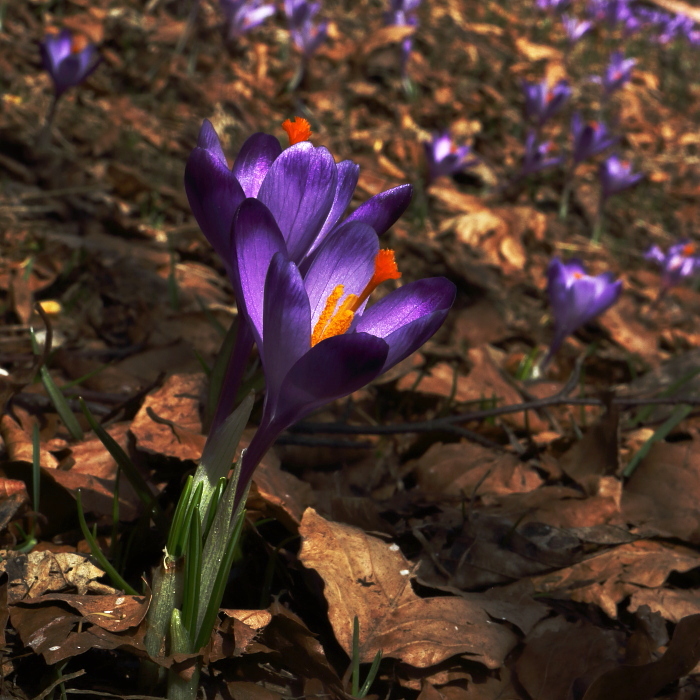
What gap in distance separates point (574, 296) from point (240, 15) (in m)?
2.92

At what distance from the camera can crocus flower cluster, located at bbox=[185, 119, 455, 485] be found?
0.81m

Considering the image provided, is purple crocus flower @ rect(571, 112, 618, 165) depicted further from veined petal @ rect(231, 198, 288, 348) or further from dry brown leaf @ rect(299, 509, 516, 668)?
veined petal @ rect(231, 198, 288, 348)

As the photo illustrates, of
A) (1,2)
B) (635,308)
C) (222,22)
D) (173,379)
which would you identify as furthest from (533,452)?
(222,22)

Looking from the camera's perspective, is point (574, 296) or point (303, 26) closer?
point (574, 296)

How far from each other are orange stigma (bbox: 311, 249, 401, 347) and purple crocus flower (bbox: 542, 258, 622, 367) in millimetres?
1799

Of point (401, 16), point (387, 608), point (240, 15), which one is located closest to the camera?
point (387, 608)

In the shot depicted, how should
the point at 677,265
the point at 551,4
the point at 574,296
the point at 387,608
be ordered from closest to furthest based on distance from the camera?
1. the point at 387,608
2. the point at 574,296
3. the point at 677,265
4. the point at 551,4

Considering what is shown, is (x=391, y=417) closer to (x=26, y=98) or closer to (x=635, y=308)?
(x=635, y=308)

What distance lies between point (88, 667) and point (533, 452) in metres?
1.18

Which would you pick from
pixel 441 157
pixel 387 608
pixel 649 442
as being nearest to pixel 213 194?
pixel 387 608

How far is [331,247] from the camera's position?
0.92 m

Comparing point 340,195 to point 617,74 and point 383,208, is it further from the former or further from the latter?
point 617,74

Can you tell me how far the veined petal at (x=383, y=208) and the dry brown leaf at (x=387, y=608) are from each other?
20.6 inches

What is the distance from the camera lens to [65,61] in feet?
9.27
